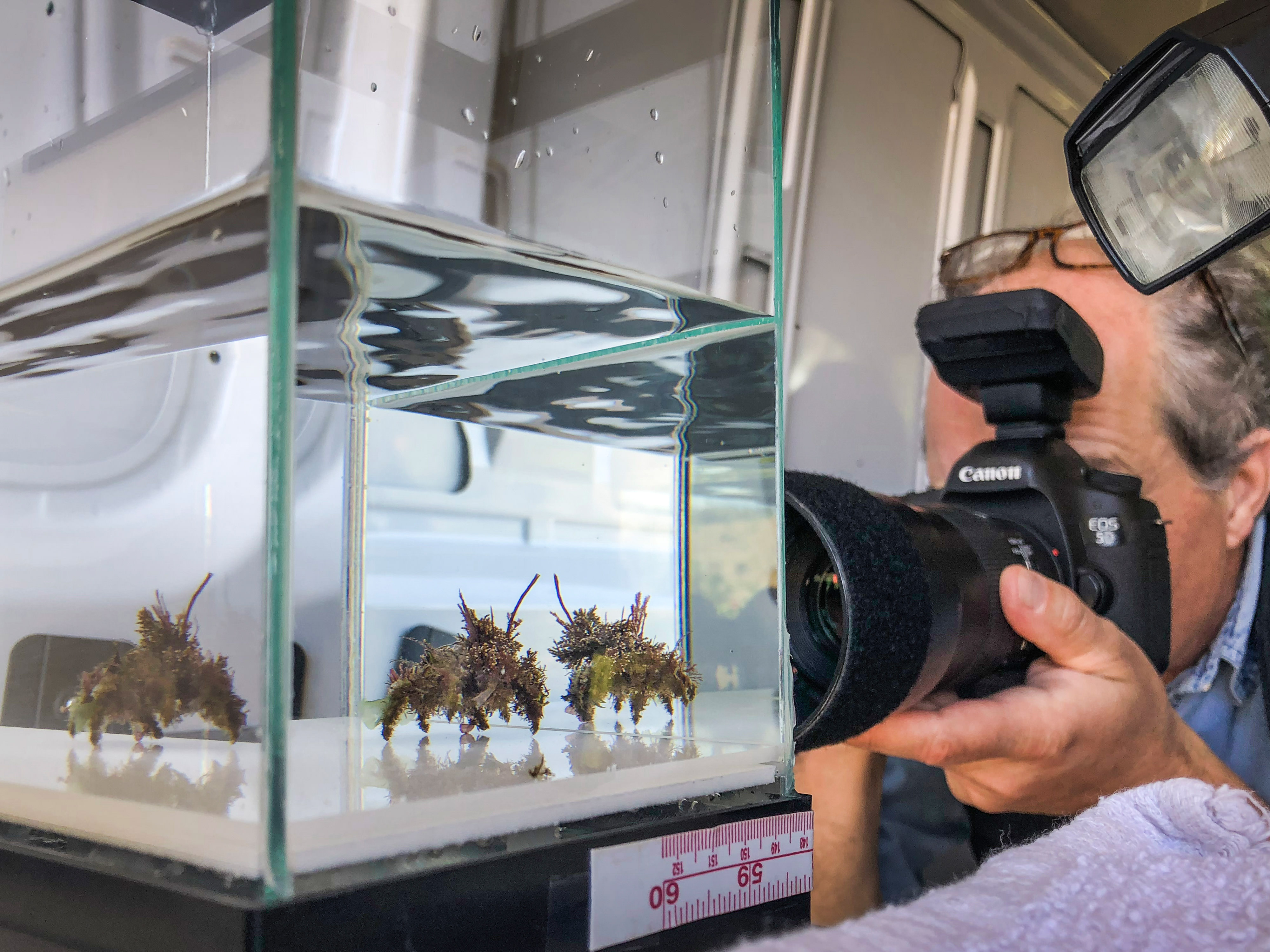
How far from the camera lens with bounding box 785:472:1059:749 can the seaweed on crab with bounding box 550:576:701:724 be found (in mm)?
66

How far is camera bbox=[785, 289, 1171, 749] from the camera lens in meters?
0.40

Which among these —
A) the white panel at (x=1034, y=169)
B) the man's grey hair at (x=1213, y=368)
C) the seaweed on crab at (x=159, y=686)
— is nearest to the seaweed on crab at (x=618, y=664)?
the seaweed on crab at (x=159, y=686)

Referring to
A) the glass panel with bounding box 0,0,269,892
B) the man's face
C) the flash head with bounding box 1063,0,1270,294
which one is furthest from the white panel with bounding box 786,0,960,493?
the glass panel with bounding box 0,0,269,892

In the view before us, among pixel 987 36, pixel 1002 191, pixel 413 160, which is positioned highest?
pixel 987 36

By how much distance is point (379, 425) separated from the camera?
Answer: 34 cm

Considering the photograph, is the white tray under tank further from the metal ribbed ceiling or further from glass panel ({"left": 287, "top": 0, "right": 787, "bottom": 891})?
the metal ribbed ceiling

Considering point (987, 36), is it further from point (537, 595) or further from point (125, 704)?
point (125, 704)

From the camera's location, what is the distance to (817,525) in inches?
15.4

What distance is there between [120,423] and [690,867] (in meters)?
0.21

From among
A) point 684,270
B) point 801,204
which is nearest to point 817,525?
point 684,270

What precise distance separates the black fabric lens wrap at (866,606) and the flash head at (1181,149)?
222 millimetres

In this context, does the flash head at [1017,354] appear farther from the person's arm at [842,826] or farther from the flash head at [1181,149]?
the person's arm at [842,826]

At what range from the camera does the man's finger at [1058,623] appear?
0.49m

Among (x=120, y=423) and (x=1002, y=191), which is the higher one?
(x=1002, y=191)
